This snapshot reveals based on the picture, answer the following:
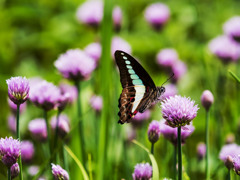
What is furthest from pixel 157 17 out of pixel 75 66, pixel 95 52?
pixel 75 66

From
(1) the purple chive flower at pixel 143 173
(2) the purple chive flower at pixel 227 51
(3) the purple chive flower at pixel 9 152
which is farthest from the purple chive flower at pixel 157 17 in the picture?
(3) the purple chive flower at pixel 9 152

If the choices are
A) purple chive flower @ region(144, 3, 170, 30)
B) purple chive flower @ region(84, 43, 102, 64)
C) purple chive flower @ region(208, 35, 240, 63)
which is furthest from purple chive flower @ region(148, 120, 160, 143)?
purple chive flower @ region(144, 3, 170, 30)

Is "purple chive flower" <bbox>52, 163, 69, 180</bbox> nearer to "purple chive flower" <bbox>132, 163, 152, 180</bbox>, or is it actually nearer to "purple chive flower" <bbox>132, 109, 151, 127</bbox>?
"purple chive flower" <bbox>132, 163, 152, 180</bbox>

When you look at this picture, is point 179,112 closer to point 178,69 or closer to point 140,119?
point 140,119

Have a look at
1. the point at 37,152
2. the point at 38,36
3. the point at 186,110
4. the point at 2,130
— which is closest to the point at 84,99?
the point at 37,152

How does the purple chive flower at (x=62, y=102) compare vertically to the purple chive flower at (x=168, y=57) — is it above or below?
below

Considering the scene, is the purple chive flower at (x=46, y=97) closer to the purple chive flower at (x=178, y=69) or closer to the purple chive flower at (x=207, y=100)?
the purple chive flower at (x=207, y=100)

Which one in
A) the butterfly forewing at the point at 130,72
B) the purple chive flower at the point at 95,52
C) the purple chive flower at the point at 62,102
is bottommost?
the purple chive flower at the point at 62,102
